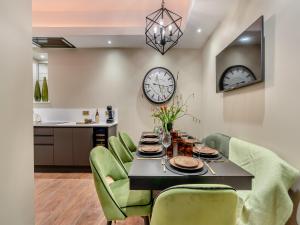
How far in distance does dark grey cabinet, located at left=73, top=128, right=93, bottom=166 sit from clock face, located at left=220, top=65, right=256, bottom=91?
8.07 feet

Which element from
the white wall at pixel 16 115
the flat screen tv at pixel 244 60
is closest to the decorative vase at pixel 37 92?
the white wall at pixel 16 115

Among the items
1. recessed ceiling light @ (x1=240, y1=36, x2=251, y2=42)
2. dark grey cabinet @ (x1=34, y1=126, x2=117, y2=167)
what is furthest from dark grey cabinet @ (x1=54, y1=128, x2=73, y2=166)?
recessed ceiling light @ (x1=240, y1=36, x2=251, y2=42)

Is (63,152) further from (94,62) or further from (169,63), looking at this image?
(169,63)

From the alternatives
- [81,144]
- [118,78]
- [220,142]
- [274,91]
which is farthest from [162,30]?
[81,144]

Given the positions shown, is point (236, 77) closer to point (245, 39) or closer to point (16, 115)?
point (245, 39)

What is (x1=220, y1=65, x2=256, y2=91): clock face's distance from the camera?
2.30 metres

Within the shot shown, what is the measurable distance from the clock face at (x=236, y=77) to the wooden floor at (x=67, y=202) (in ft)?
6.07

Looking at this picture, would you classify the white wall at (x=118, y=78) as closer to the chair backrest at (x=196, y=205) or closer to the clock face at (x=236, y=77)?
the clock face at (x=236, y=77)

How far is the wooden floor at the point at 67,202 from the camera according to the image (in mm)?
2383

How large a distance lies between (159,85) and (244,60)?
2.37m

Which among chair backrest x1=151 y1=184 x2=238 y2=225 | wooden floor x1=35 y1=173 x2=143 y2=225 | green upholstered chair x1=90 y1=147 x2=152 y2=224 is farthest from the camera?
wooden floor x1=35 y1=173 x2=143 y2=225

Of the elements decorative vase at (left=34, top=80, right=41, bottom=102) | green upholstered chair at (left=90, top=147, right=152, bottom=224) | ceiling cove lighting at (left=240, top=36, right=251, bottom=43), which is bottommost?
green upholstered chair at (left=90, top=147, right=152, bottom=224)

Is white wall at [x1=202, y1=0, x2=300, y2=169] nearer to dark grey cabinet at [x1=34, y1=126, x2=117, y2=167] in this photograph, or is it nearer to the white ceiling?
the white ceiling

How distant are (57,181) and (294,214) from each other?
10.8ft
